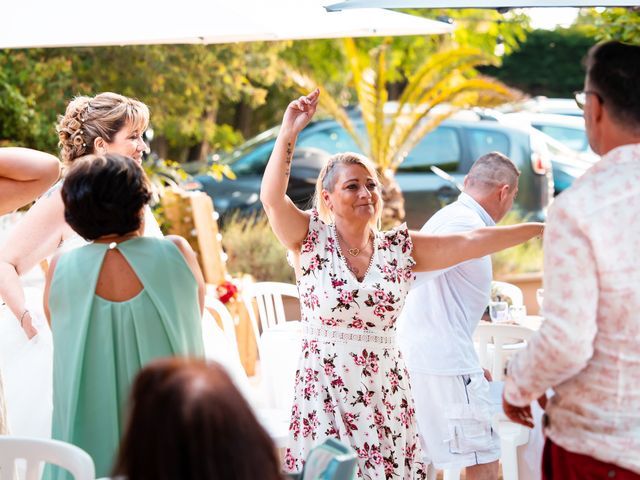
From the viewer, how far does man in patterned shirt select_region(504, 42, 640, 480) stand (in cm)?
245

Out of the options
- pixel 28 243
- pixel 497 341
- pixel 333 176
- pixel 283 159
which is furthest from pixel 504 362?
pixel 28 243

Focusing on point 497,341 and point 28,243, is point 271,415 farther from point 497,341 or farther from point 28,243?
point 28,243

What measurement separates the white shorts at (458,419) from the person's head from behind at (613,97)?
165 centimetres

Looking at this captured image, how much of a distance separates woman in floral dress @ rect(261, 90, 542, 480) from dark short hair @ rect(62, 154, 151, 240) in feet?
2.79

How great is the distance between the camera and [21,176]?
10.8 ft

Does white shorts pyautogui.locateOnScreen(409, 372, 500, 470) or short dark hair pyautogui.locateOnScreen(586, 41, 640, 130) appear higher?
short dark hair pyautogui.locateOnScreen(586, 41, 640, 130)

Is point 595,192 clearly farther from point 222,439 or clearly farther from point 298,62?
point 298,62

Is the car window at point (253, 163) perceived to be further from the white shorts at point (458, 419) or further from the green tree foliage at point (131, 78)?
the white shorts at point (458, 419)

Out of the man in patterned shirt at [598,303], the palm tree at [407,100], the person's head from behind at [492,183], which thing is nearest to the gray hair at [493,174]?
the person's head from behind at [492,183]

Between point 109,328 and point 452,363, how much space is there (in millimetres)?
1672

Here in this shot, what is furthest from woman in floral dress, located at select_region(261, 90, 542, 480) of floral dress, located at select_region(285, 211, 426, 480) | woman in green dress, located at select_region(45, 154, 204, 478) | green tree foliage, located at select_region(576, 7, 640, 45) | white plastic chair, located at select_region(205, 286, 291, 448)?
green tree foliage, located at select_region(576, 7, 640, 45)

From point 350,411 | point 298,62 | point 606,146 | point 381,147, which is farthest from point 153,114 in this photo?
point 606,146

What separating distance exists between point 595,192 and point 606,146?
0.17m

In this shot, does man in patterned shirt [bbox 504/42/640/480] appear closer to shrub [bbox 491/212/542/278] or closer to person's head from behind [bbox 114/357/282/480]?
person's head from behind [bbox 114/357/282/480]
